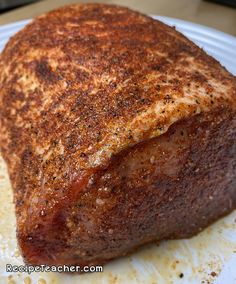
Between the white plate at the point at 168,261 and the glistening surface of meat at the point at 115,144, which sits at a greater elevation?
the glistening surface of meat at the point at 115,144

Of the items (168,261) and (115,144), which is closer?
(115,144)

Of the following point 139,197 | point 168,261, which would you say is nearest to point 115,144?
point 139,197

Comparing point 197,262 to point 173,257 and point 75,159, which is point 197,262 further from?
point 75,159

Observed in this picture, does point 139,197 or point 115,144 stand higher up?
point 115,144

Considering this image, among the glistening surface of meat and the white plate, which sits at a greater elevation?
the glistening surface of meat

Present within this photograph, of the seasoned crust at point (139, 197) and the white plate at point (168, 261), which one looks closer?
the seasoned crust at point (139, 197)

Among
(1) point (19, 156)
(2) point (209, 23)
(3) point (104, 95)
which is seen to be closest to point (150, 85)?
(3) point (104, 95)

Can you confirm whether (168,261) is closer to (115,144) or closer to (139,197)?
(139,197)

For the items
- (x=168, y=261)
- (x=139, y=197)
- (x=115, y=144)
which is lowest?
(x=168, y=261)
